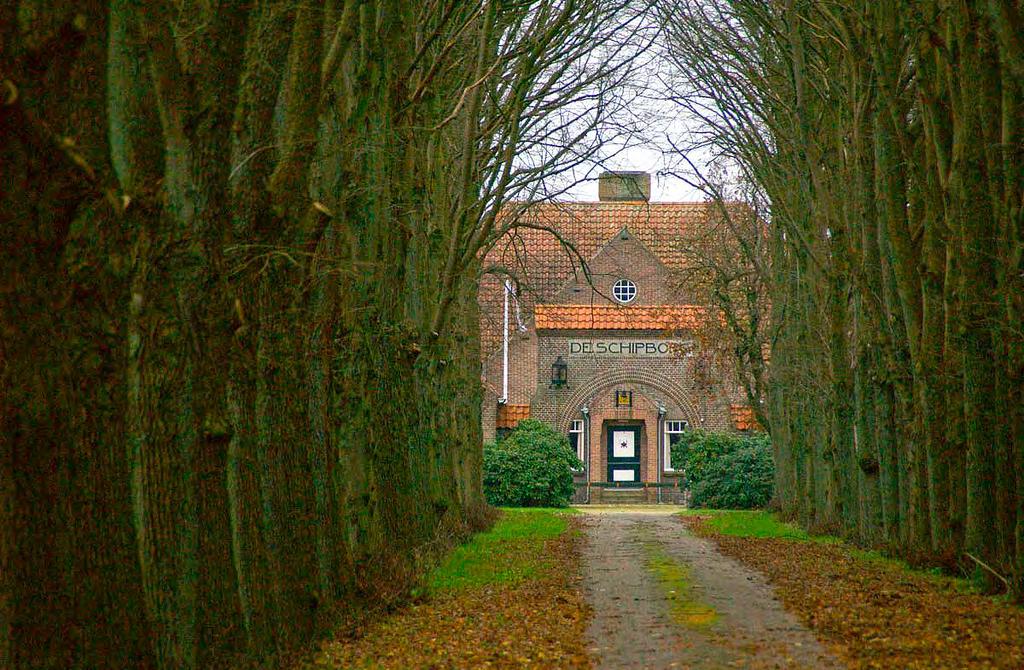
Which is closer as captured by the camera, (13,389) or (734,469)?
(13,389)

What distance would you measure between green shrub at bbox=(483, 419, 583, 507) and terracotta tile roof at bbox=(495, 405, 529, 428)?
8.41m

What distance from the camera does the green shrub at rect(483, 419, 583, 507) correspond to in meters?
42.4

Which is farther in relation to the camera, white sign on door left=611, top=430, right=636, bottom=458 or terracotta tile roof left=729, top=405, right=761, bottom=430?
white sign on door left=611, top=430, right=636, bottom=458

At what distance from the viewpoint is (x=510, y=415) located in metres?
51.9

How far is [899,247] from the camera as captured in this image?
17422 millimetres

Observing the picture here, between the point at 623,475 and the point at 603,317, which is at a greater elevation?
the point at 603,317

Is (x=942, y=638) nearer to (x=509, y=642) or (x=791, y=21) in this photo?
(x=509, y=642)

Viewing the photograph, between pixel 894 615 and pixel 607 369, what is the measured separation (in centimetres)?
3913

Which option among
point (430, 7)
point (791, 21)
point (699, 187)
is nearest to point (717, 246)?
point (699, 187)

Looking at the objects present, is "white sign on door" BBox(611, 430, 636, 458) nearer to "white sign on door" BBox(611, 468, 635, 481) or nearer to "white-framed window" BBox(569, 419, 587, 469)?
"white sign on door" BBox(611, 468, 635, 481)

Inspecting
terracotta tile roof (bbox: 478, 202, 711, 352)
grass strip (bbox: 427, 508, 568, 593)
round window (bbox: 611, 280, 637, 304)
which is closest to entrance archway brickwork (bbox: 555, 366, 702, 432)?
round window (bbox: 611, 280, 637, 304)

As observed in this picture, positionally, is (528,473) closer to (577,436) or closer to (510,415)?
(577,436)

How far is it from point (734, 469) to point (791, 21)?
23.1 metres

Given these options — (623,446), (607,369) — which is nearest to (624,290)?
(607,369)
